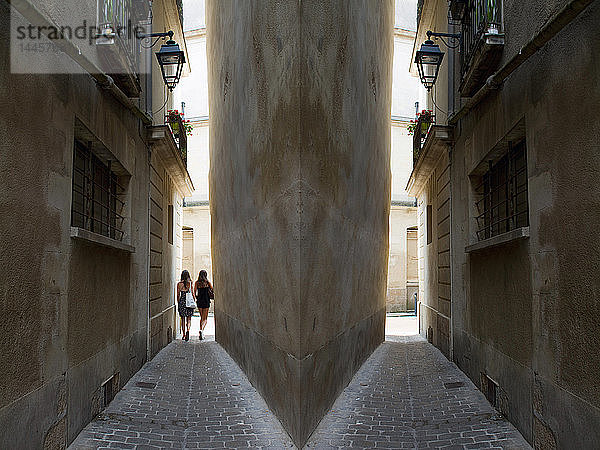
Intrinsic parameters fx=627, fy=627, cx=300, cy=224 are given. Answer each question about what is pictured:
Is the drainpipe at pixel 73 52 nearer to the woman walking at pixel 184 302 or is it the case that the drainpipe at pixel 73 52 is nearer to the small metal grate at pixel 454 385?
the small metal grate at pixel 454 385

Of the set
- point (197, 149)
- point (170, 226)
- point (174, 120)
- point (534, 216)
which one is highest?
point (197, 149)

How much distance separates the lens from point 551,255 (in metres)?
5.00

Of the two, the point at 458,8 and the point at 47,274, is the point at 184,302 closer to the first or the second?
the point at 458,8

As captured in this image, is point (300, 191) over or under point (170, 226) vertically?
under

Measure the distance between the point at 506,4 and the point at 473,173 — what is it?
8.20ft

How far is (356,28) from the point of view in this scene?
7.78 meters

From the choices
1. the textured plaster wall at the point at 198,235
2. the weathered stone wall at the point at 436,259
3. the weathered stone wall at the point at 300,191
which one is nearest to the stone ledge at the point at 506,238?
the weathered stone wall at the point at 300,191

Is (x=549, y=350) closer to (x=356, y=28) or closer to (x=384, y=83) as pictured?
(x=356, y=28)

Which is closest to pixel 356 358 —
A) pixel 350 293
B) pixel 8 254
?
pixel 350 293

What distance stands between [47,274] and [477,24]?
19.0 feet

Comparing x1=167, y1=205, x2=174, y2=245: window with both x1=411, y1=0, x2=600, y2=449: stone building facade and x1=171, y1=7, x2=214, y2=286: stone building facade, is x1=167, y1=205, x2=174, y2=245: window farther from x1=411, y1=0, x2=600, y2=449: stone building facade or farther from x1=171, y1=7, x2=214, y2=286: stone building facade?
x1=171, y1=7, x2=214, y2=286: stone building facade

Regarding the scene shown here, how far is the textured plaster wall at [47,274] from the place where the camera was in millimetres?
4227

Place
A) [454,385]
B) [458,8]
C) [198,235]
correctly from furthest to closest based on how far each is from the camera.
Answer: [198,235] < [458,8] < [454,385]

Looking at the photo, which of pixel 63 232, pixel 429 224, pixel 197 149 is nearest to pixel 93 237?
pixel 63 232
